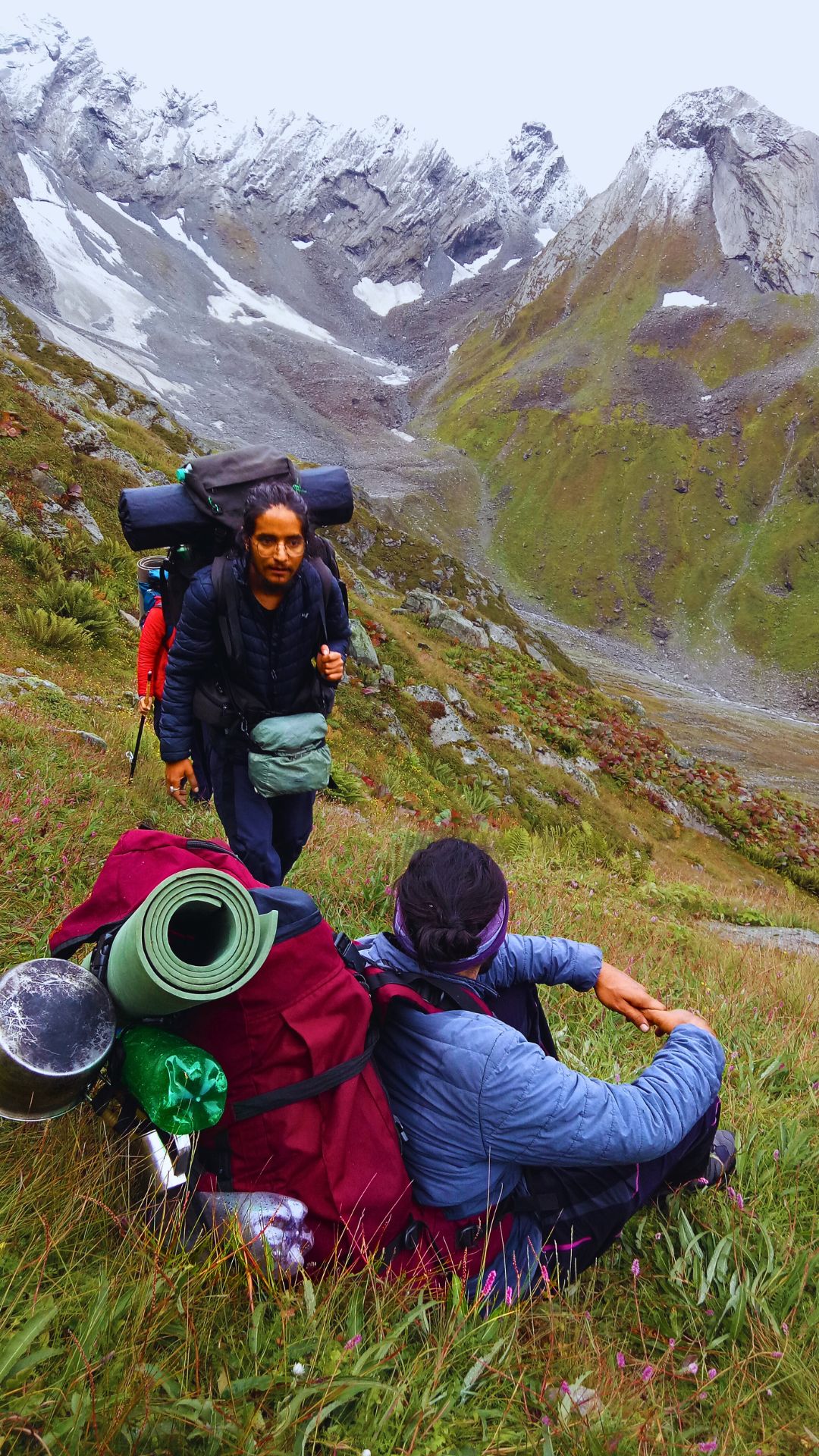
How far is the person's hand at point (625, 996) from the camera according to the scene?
2.84 m

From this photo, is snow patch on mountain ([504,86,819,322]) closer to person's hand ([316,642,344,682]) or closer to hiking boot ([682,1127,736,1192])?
person's hand ([316,642,344,682])

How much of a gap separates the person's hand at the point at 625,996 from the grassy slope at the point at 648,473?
8427cm

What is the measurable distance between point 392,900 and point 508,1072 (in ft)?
10.8

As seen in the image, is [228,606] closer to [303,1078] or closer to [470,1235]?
[303,1078]

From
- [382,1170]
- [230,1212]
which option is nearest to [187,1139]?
[230,1212]

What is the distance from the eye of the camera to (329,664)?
4180mm

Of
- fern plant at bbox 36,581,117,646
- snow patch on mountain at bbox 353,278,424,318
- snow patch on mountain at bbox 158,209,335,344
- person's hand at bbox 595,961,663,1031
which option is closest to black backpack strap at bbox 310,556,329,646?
person's hand at bbox 595,961,663,1031

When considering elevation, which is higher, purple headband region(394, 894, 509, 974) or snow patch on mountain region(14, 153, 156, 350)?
snow patch on mountain region(14, 153, 156, 350)

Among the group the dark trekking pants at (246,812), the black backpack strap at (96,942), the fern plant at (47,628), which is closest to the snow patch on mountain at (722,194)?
the fern plant at (47,628)

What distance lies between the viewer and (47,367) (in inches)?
1144

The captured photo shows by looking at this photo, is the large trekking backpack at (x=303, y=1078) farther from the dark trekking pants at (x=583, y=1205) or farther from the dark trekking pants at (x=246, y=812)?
the dark trekking pants at (x=246, y=812)

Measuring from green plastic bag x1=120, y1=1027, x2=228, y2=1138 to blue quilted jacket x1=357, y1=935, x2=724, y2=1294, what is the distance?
63 centimetres

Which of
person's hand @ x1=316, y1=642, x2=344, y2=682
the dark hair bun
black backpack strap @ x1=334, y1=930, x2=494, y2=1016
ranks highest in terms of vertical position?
person's hand @ x1=316, y1=642, x2=344, y2=682

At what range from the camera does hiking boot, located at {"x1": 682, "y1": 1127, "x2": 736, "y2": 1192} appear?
9.15 ft
